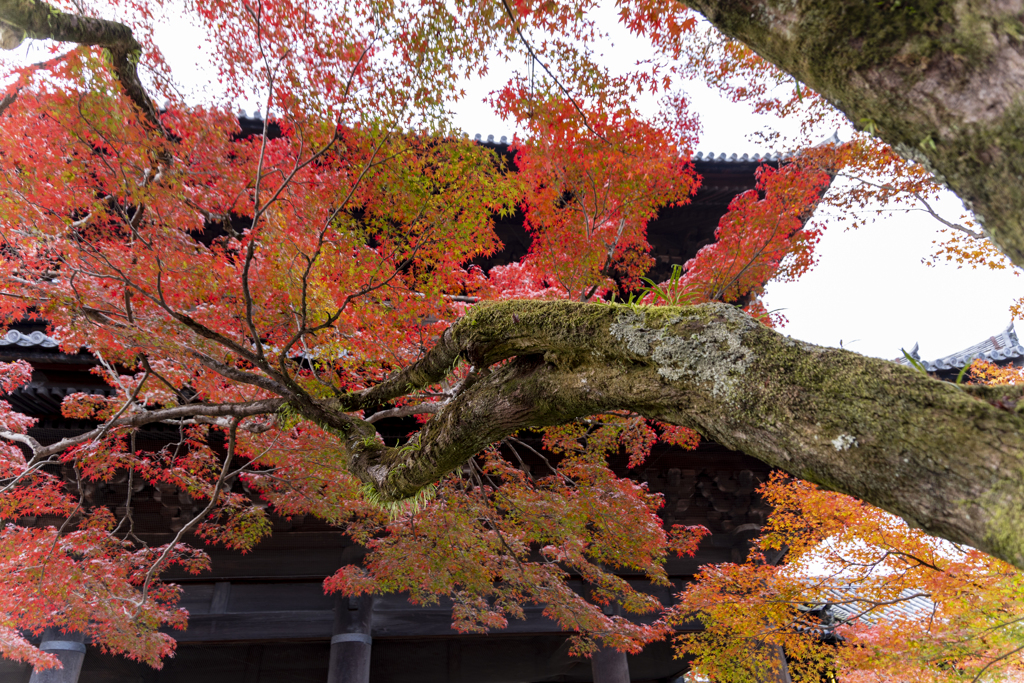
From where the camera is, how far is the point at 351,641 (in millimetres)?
6266

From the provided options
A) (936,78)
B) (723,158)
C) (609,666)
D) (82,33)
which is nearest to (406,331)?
(82,33)

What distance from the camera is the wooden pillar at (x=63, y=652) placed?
5.58 m

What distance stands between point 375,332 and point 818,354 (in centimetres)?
370

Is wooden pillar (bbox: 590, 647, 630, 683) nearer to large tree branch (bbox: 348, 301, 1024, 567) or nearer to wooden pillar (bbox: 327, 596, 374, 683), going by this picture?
wooden pillar (bbox: 327, 596, 374, 683)

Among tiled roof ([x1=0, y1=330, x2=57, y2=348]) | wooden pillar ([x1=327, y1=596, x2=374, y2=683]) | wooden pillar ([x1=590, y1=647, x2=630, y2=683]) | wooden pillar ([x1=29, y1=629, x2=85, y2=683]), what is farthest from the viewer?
wooden pillar ([x1=590, y1=647, x2=630, y2=683])

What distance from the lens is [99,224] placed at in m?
4.83

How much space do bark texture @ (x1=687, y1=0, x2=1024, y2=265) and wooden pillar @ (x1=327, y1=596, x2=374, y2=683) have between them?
6.75 metres

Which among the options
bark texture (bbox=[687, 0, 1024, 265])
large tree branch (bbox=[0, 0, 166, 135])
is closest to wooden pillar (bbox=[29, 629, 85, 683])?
large tree branch (bbox=[0, 0, 166, 135])

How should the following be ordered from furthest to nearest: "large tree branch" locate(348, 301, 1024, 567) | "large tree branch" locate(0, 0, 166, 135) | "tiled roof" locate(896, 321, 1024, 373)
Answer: "tiled roof" locate(896, 321, 1024, 373)
"large tree branch" locate(0, 0, 166, 135)
"large tree branch" locate(348, 301, 1024, 567)

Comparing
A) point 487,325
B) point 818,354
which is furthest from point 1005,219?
point 487,325

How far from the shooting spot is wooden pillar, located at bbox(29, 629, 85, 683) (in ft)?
18.3

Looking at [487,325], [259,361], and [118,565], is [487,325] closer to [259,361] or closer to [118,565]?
[259,361]

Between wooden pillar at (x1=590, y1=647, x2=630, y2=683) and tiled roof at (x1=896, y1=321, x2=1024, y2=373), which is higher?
tiled roof at (x1=896, y1=321, x2=1024, y2=373)

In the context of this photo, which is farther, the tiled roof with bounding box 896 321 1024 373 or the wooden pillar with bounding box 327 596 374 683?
the tiled roof with bounding box 896 321 1024 373
